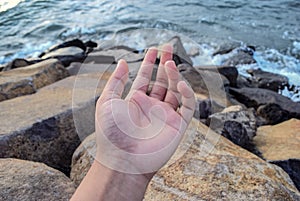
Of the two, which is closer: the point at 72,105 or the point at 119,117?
the point at 119,117

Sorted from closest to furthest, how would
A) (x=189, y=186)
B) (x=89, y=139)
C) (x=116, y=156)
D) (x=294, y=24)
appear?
1. (x=116, y=156)
2. (x=189, y=186)
3. (x=89, y=139)
4. (x=294, y=24)

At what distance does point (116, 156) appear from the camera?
5.59 ft

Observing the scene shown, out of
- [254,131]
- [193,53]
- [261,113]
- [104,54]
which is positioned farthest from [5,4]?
[254,131]

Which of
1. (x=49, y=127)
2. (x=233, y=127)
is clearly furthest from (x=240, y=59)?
(x=49, y=127)

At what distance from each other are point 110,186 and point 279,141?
7.68 ft

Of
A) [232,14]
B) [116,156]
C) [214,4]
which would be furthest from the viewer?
[214,4]

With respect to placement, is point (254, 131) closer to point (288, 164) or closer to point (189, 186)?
point (288, 164)

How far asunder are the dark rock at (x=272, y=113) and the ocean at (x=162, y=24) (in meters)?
2.82

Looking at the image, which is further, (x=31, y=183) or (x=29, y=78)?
(x=29, y=78)

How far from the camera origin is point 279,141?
140 inches

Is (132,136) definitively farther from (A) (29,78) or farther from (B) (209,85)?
(A) (29,78)

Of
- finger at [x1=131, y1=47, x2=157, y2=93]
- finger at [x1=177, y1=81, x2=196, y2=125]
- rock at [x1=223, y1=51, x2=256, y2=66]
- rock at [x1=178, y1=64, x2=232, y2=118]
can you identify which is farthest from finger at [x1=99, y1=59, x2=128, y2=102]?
rock at [x1=223, y1=51, x2=256, y2=66]

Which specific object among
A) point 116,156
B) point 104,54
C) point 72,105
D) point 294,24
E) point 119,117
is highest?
point 119,117

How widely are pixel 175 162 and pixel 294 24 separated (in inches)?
353
